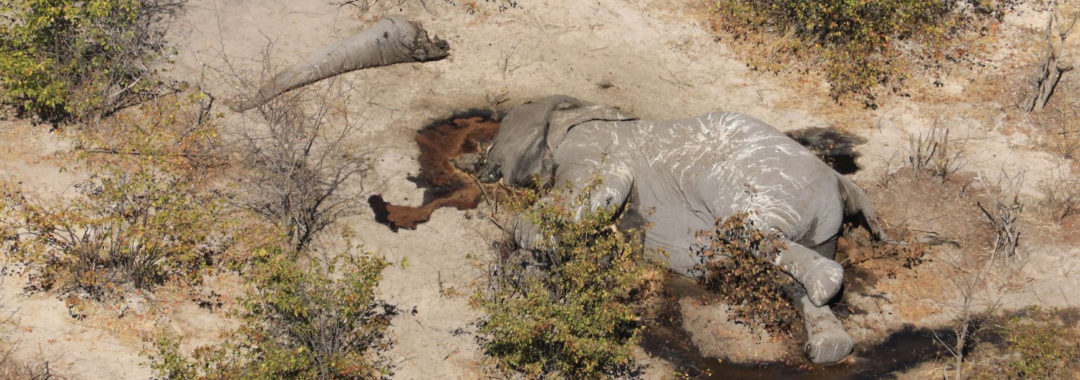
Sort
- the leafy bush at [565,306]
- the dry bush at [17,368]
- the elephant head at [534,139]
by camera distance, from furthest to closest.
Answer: the elephant head at [534,139]
the leafy bush at [565,306]
the dry bush at [17,368]

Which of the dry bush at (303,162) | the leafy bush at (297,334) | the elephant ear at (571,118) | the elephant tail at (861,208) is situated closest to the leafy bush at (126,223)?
the dry bush at (303,162)

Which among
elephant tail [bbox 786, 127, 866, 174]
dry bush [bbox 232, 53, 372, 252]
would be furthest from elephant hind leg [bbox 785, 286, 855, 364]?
dry bush [bbox 232, 53, 372, 252]

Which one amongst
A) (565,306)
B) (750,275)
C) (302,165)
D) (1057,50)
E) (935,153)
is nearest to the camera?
(565,306)

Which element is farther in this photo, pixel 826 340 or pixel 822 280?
pixel 822 280

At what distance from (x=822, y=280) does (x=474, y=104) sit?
7.78m

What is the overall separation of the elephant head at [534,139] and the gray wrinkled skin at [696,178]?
2 cm

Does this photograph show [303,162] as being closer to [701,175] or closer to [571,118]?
[571,118]

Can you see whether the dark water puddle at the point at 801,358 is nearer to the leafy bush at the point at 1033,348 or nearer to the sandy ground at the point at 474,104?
the sandy ground at the point at 474,104

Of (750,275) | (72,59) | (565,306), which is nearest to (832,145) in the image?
(750,275)

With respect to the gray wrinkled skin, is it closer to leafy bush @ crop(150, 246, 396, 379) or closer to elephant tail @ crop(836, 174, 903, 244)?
elephant tail @ crop(836, 174, 903, 244)

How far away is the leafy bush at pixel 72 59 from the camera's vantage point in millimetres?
17125

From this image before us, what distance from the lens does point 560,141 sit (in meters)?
17.5

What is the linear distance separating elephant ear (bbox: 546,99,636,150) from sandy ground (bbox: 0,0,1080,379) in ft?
5.88

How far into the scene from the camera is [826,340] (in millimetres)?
14375
